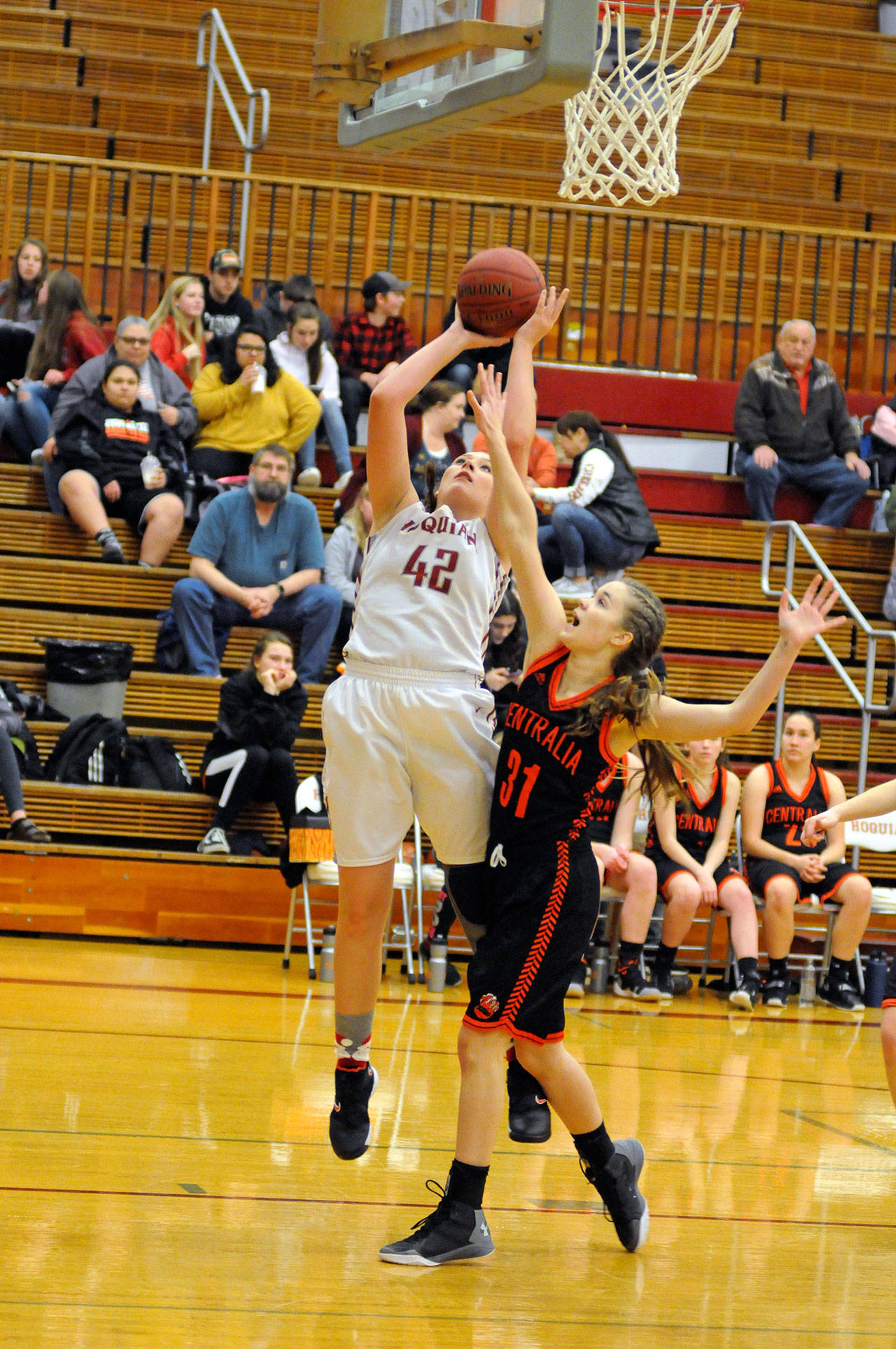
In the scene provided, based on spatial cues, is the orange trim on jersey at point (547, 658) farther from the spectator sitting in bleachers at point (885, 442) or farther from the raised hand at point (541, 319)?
the spectator sitting in bleachers at point (885, 442)

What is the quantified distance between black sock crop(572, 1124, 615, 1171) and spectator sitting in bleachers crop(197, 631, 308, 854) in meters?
3.92

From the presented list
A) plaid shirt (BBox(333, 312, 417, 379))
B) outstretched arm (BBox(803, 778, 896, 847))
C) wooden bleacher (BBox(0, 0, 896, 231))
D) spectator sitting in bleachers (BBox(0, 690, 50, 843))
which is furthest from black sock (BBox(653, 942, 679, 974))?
wooden bleacher (BBox(0, 0, 896, 231))

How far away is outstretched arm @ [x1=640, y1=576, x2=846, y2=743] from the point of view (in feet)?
9.72

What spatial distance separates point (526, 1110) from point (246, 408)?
6231 mm

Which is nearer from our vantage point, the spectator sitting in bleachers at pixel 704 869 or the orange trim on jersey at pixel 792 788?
the spectator sitting in bleachers at pixel 704 869

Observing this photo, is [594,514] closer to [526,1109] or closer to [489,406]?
[489,406]

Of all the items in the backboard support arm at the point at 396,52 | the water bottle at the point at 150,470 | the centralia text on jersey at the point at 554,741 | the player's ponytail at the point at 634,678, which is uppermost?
the backboard support arm at the point at 396,52

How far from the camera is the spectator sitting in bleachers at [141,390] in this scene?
8438 mm

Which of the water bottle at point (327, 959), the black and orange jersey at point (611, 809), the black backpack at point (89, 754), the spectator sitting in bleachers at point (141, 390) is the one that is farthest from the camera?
the spectator sitting in bleachers at point (141, 390)

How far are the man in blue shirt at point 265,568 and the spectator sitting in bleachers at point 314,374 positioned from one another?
3.65ft

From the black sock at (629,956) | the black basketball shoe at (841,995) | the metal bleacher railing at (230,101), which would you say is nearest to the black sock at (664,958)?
the black sock at (629,956)

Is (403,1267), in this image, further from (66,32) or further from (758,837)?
(66,32)

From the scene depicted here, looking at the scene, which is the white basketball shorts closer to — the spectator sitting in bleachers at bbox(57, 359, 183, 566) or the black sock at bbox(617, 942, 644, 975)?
the black sock at bbox(617, 942, 644, 975)

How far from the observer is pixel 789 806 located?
7254 millimetres
